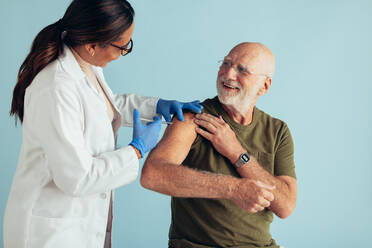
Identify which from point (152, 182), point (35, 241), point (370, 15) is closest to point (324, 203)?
point (370, 15)

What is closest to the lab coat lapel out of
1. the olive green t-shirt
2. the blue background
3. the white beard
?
the olive green t-shirt

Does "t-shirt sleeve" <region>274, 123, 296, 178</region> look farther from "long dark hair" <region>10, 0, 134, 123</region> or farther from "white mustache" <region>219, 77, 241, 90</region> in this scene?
"long dark hair" <region>10, 0, 134, 123</region>

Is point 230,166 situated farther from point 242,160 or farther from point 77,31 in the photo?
point 77,31

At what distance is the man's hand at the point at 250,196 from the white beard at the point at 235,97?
0.37 metres

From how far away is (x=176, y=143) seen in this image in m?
1.67

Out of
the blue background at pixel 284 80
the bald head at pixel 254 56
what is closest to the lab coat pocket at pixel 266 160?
→ the bald head at pixel 254 56

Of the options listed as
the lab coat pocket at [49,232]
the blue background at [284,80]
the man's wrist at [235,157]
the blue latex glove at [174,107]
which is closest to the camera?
the lab coat pocket at [49,232]

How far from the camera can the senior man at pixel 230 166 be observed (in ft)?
5.14

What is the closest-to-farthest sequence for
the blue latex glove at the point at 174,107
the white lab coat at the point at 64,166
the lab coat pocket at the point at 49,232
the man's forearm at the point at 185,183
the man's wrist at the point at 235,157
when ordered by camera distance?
the white lab coat at the point at 64,166 < the lab coat pocket at the point at 49,232 < the man's forearm at the point at 185,183 < the man's wrist at the point at 235,157 < the blue latex glove at the point at 174,107

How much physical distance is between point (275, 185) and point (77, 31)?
0.93m

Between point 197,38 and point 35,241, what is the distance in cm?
176

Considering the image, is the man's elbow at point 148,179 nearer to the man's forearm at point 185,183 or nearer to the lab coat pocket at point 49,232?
the man's forearm at point 185,183

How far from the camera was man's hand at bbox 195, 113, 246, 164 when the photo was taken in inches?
66.2

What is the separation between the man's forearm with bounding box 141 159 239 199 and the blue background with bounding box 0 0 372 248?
119cm
